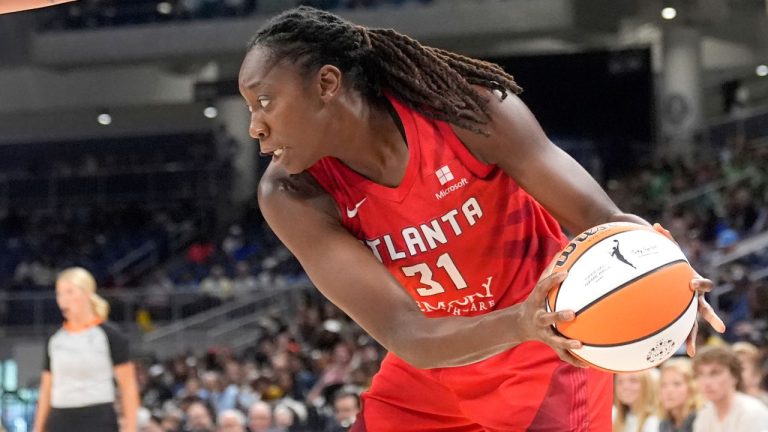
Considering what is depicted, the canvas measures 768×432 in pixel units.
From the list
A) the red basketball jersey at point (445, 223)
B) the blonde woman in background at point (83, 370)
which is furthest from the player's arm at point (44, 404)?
the red basketball jersey at point (445, 223)

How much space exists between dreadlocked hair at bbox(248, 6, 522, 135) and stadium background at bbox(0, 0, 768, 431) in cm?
892

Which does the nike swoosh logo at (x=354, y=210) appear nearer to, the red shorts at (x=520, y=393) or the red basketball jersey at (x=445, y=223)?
the red basketball jersey at (x=445, y=223)

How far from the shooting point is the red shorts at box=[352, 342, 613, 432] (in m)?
2.93

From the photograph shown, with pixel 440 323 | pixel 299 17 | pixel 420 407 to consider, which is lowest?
pixel 420 407

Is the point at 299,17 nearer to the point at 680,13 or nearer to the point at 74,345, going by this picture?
the point at 74,345

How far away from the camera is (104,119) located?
67.5ft

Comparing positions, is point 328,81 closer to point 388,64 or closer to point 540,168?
point 388,64

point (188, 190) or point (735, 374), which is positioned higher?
point (188, 190)

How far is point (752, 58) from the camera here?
18484 millimetres

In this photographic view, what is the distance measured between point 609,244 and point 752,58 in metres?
17.2

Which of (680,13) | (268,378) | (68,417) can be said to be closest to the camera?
(68,417)

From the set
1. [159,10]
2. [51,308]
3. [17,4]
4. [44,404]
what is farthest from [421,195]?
[159,10]

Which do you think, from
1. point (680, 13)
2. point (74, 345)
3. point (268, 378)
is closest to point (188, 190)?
point (680, 13)

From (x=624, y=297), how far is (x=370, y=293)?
0.65 meters
